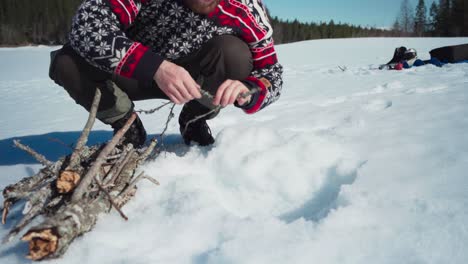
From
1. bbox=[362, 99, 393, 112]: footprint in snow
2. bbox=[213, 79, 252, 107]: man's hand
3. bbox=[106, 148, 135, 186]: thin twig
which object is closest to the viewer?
bbox=[106, 148, 135, 186]: thin twig

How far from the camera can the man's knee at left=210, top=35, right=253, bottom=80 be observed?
1.75 metres

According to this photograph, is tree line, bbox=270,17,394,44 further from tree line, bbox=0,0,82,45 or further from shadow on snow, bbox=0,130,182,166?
shadow on snow, bbox=0,130,182,166

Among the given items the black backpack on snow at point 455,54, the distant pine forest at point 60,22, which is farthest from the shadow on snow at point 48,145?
the distant pine forest at point 60,22

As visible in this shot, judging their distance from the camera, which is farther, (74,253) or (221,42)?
(221,42)

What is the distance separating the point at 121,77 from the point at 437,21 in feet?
153

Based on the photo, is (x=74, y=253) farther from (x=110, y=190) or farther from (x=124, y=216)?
(x=110, y=190)

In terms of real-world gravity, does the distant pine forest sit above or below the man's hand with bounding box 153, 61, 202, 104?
above

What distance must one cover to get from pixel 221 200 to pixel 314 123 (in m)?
1.24

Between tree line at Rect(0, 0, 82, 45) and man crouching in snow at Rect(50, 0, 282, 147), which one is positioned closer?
man crouching in snow at Rect(50, 0, 282, 147)

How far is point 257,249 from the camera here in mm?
885

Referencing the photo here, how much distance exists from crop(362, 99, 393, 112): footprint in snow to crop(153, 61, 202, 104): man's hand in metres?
1.72

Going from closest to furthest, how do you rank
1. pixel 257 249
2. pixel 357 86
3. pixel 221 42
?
pixel 257 249 < pixel 221 42 < pixel 357 86

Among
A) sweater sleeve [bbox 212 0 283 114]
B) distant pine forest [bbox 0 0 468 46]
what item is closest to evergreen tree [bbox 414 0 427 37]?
distant pine forest [bbox 0 0 468 46]

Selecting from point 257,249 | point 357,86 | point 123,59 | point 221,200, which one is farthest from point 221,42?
point 357,86
